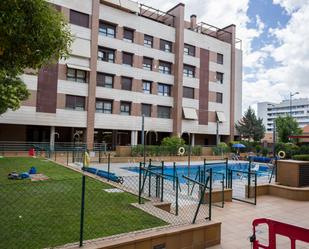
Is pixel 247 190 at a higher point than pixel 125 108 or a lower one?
lower

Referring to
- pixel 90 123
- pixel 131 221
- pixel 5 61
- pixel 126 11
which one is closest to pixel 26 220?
pixel 131 221

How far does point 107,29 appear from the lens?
30719 mm

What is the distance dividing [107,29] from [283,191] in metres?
25.4

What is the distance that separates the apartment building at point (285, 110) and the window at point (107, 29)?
100 meters

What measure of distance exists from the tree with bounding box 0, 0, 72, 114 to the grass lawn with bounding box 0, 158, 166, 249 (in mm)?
2562

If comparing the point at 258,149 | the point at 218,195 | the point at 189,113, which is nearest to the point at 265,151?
the point at 258,149

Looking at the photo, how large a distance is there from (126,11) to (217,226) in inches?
1170

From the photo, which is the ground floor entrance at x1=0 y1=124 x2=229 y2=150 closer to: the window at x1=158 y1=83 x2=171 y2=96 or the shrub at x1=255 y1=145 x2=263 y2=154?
the window at x1=158 y1=83 x2=171 y2=96

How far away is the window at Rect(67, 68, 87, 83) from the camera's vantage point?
93.0ft

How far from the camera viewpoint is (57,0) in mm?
27156

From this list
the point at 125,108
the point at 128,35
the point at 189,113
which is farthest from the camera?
the point at 189,113

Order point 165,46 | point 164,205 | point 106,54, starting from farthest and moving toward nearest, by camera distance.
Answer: point 165,46, point 106,54, point 164,205

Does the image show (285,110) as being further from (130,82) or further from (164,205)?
(164,205)

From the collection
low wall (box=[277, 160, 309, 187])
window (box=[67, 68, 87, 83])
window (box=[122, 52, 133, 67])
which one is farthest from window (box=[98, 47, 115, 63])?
low wall (box=[277, 160, 309, 187])
